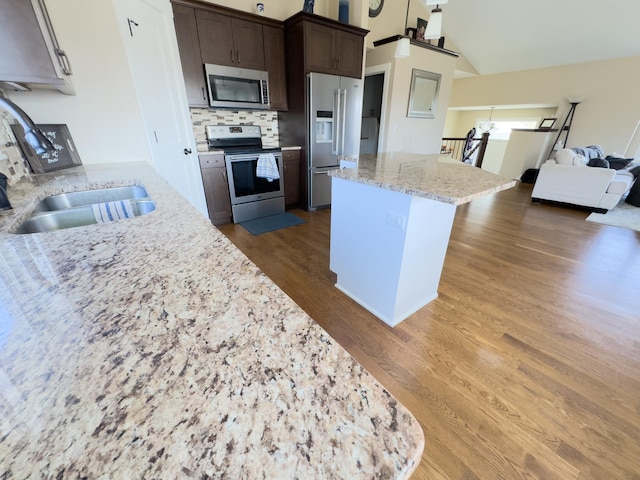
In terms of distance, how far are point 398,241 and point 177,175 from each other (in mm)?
2343

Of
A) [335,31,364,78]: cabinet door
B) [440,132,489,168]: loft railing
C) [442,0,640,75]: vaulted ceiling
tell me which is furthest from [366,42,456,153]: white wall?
[440,132,489,168]: loft railing

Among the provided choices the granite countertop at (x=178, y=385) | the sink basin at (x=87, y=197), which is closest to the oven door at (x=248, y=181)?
the sink basin at (x=87, y=197)

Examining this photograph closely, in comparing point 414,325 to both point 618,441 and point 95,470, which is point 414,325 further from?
point 95,470

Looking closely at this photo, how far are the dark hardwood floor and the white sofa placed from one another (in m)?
1.18

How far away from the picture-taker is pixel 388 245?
64.5 inches

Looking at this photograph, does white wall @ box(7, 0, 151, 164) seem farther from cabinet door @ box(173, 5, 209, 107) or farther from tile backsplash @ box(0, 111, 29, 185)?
cabinet door @ box(173, 5, 209, 107)

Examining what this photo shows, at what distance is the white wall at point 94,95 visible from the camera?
1837 mm

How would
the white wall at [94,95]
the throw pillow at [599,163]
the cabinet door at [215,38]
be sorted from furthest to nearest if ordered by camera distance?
the throw pillow at [599,163] < the cabinet door at [215,38] < the white wall at [94,95]

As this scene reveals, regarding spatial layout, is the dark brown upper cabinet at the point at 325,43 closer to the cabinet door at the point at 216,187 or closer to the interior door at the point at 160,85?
the interior door at the point at 160,85

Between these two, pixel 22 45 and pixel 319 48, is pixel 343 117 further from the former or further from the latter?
pixel 22 45

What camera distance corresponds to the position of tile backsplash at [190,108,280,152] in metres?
3.15

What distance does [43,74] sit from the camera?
1.25 metres

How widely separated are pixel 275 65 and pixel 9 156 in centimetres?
279

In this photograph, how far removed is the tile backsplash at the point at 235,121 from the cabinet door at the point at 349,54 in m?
1.09
